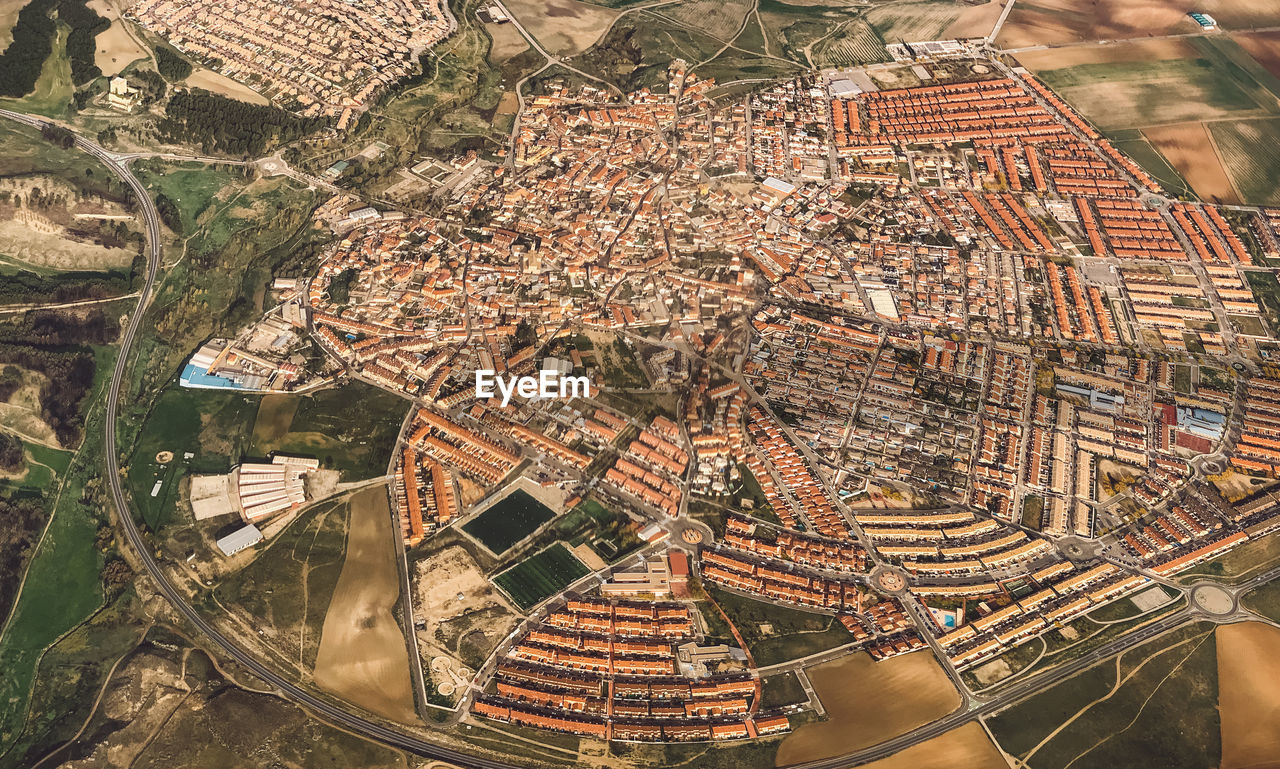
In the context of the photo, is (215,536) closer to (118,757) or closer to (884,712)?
(118,757)

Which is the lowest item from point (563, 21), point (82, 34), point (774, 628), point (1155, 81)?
point (774, 628)

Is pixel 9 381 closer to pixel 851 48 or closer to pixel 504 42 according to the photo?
pixel 504 42

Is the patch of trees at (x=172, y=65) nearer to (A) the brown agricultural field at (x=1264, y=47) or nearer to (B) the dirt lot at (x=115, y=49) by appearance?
(B) the dirt lot at (x=115, y=49)

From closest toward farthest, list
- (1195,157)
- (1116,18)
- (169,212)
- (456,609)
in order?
(456,609) < (169,212) < (1195,157) < (1116,18)

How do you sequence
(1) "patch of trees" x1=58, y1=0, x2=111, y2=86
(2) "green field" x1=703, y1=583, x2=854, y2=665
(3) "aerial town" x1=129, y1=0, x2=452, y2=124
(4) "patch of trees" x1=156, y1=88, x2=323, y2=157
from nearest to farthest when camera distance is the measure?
(2) "green field" x1=703, y1=583, x2=854, y2=665 → (4) "patch of trees" x1=156, y1=88, x2=323, y2=157 → (3) "aerial town" x1=129, y1=0, x2=452, y2=124 → (1) "patch of trees" x1=58, y1=0, x2=111, y2=86

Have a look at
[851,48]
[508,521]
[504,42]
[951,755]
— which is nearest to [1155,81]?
[851,48]

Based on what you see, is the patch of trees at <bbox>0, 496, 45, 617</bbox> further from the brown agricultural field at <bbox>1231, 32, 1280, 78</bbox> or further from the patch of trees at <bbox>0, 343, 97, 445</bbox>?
the brown agricultural field at <bbox>1231, 32, 1280, 78</bbox>

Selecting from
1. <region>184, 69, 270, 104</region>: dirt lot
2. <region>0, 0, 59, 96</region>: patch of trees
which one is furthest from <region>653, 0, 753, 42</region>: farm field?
<region>0, 0, 59, 96</region>: patch of trees
